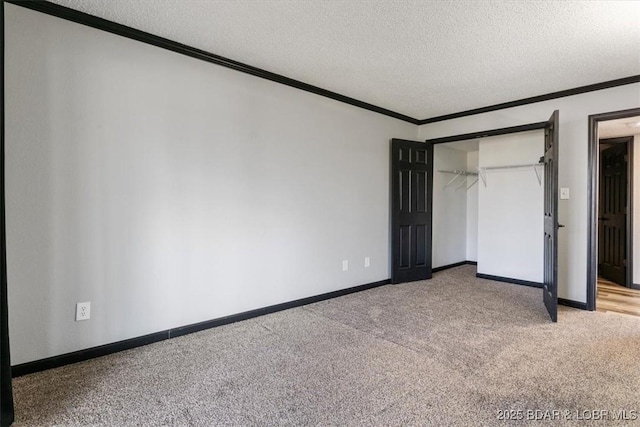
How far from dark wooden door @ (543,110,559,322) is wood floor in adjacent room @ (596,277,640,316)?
79 centimetres

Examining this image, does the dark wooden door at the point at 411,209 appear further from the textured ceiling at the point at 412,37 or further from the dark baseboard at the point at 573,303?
the dark baseboard at the point at 573,303

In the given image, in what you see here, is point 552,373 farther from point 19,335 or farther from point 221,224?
point 19,335

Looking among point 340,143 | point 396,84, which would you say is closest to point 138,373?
point 340,143

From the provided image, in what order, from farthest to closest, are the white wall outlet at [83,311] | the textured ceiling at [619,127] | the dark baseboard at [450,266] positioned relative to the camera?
the dark baseboard at [450,266] → the textured ceiling at [619,127] → the white wall outlet at [83,311]

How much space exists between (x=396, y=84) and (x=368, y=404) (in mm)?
3018

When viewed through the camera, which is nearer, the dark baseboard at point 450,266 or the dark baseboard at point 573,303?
the dark baseboard at point 573,303

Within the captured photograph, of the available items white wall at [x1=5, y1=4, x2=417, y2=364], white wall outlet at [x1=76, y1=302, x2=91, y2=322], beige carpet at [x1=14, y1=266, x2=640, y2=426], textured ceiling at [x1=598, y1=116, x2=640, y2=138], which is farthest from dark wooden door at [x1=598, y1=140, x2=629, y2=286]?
white wall outlet at [x1=76, y1=302, x2=91, y2=322]

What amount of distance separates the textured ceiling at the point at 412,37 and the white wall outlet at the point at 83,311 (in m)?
2.00

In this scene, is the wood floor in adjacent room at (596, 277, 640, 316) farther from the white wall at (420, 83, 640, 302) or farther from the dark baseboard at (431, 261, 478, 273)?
the dark baseboard at (431, 261, 478, 273)

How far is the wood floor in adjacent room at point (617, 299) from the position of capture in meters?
3.55

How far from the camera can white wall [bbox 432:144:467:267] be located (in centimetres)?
548

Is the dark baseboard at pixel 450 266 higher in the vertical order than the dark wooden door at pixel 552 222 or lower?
lower

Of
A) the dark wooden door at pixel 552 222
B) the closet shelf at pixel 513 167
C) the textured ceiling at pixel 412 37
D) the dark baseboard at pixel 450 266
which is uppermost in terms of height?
the textured ceiling at pixel 412 37

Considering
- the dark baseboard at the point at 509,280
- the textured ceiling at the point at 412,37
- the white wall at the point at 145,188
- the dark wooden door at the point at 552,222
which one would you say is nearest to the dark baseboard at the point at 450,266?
the dark baseboard at the point at 509,280
